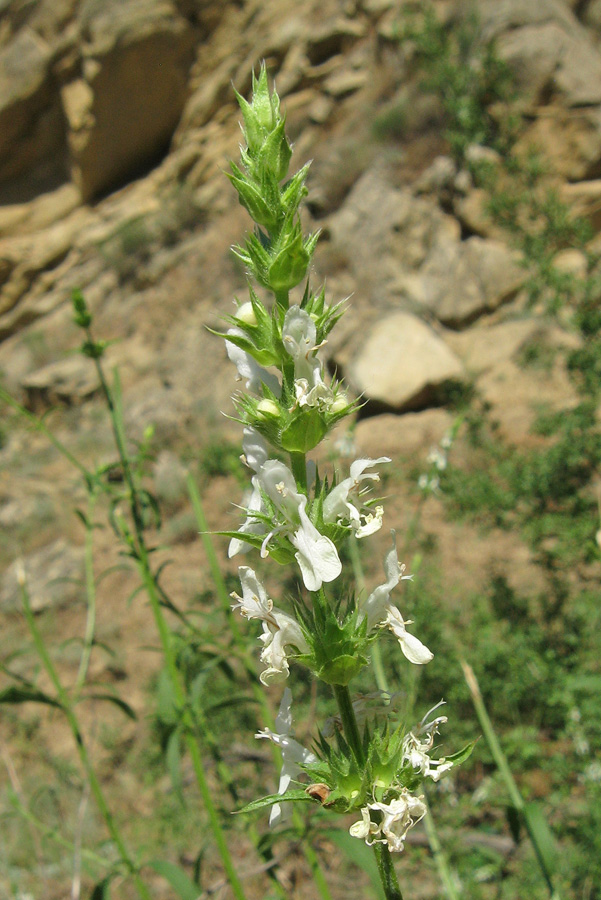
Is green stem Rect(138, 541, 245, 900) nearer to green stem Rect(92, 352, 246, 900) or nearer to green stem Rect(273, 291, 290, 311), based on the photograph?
green stem Rect(92, 352, 246, 900)

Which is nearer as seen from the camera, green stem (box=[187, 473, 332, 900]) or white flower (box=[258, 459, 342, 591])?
white flower (box=[258, 459, 342, 591])

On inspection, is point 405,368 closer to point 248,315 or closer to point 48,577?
point 48,577

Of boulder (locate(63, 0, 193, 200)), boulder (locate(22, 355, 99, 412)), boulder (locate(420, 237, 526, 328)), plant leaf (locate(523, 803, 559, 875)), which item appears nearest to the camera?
plant leaf (locate(523, 803, 559, 875))

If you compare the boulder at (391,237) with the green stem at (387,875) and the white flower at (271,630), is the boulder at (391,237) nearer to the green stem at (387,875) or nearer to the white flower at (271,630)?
the white flower at (271,630)

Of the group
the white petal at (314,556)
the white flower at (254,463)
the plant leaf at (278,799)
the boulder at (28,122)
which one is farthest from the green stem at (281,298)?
the boulder at (28,122)

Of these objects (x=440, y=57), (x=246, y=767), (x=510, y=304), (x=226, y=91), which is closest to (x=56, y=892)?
(x=246, y=767)

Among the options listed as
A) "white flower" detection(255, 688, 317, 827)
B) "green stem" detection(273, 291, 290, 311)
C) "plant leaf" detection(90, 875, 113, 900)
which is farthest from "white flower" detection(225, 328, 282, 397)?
"plant leaf" detection(90, 875, 113, 900)

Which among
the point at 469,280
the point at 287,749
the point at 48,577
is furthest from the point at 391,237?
the point at 287,749
